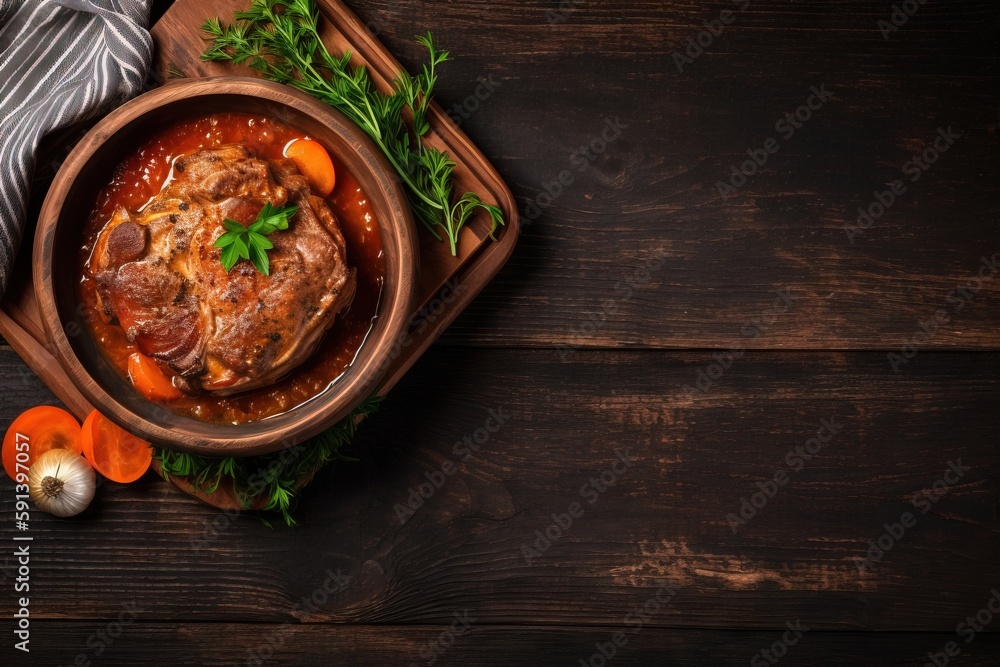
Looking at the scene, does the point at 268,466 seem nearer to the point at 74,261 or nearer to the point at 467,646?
the point at 74,261

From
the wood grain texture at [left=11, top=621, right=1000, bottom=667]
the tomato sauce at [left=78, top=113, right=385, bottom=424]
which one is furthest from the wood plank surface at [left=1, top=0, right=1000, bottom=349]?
the wood grain texture at [left=11, top=621, right=1000, bottom=667]

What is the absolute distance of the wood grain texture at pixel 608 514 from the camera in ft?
8.12

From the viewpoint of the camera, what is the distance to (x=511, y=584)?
253 cm

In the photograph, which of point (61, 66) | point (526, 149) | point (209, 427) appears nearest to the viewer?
point (209, 427)

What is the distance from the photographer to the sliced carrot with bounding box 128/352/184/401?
2.01 meters

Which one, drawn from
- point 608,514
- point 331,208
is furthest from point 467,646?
point 331,208

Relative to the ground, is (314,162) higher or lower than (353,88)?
lower

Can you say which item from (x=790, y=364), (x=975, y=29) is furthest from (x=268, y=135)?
(x=975, y=29)

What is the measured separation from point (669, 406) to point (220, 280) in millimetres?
1471

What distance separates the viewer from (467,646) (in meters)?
2.53

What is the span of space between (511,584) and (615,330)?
3.03 ft

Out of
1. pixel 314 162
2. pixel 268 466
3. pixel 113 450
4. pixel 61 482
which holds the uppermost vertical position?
pixel 314 162

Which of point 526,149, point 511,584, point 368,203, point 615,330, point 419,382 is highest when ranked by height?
point 526,149

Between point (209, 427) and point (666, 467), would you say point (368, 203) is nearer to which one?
point (209, 427)
